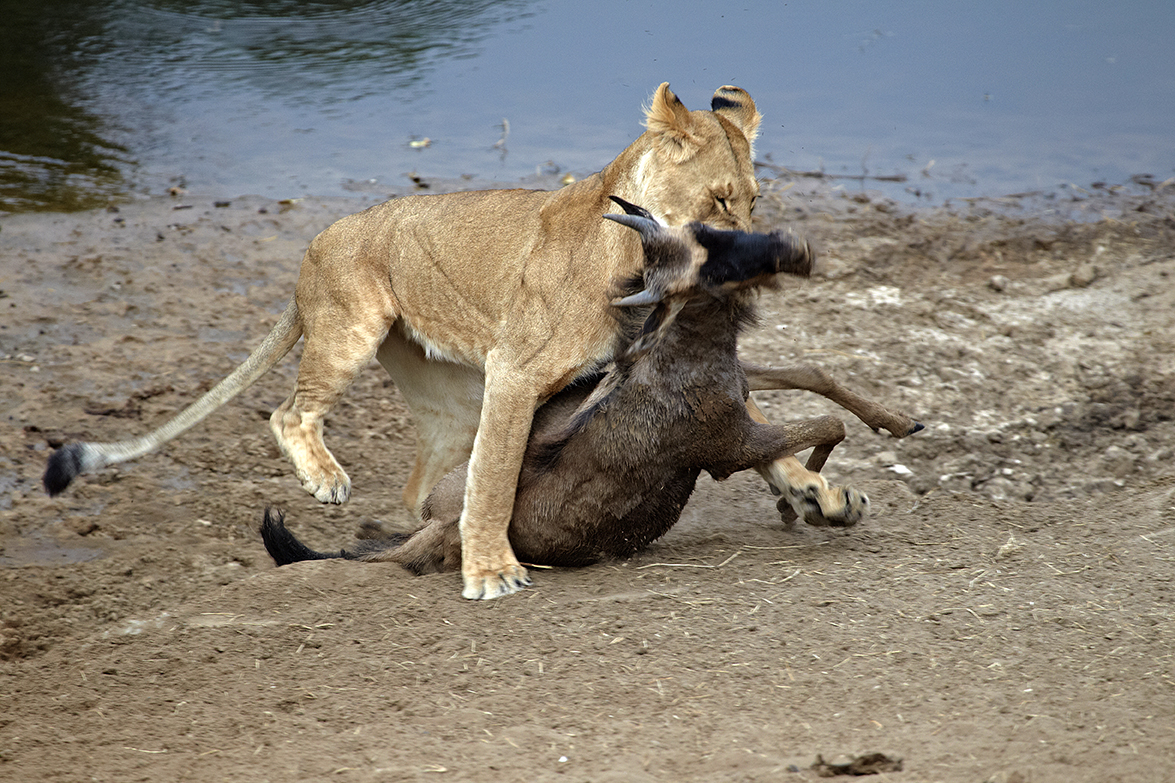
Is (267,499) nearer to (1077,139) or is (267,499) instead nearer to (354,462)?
(354,462)

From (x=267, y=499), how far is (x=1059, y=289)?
5.85m

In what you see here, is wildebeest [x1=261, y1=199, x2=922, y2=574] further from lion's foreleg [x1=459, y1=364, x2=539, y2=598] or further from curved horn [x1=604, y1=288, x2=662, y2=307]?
lion's foreleg [x1=459, y1=364, x2=539, y2=598]

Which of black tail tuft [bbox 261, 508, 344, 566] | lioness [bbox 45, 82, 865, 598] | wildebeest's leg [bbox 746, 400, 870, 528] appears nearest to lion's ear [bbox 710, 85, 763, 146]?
lioness [bbox 45, 82, 865, 598]

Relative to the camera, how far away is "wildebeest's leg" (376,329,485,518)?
5.77 m

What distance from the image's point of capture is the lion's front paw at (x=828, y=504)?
471 cm

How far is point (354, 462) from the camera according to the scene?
6.48 m

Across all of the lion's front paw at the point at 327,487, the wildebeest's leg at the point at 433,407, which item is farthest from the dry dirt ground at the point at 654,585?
the lion's front paw at the point at 327,487

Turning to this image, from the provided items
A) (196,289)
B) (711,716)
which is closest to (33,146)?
(196,289)

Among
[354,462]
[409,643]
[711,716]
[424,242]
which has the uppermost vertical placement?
[424,242]

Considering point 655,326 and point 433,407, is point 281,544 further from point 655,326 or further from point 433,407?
point 655,326

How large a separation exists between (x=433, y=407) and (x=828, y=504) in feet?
7.28

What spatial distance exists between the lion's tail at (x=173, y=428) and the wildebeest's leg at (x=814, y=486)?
2690 millimetres

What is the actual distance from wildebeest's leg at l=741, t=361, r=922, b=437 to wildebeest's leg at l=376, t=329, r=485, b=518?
1.45 metres

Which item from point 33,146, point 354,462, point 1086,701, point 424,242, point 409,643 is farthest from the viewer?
point 33,146
